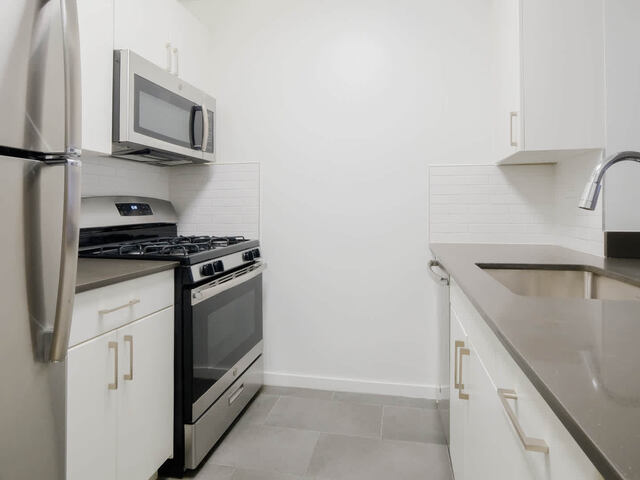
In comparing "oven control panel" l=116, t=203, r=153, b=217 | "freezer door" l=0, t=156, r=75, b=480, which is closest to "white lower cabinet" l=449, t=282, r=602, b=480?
"freezer door" l=0, t=156, r=75, b=480

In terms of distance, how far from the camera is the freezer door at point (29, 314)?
34.6 inches

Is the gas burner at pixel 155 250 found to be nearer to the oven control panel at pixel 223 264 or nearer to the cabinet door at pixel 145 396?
the oven control panel at pixel 223 264

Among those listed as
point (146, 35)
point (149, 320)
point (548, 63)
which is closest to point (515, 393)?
point (149, 320)

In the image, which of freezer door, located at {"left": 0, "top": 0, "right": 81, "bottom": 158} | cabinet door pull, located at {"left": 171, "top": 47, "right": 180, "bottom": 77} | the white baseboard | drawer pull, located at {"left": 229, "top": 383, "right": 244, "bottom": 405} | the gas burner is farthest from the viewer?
the white baseboard

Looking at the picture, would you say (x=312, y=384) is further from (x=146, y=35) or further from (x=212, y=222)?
(x=146, y=35)

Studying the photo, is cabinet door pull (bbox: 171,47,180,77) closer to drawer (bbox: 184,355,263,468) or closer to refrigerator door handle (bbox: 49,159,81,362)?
refrigerator door handle (bbox: 49,159,81,362)

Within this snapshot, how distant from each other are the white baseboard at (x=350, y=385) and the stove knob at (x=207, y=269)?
1083mm

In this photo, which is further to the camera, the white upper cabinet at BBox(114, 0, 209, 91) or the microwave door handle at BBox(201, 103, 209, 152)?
Result: the microwave door handle at BBox(201, 103, 209, 152)

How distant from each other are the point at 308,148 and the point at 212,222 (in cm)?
80

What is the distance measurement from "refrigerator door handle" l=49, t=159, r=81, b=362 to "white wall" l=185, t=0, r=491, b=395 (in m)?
1.60

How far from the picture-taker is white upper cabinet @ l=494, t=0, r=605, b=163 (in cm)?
171

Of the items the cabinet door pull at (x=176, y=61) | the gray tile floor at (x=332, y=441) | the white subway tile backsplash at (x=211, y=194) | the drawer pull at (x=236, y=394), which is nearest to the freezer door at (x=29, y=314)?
the gray tile floor at (x=332, y=441)

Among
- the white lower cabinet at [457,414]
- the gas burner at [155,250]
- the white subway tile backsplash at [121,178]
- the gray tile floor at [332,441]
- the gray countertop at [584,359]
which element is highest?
the white subway tile backsplash at [121,178]

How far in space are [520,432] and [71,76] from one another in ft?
4.00
